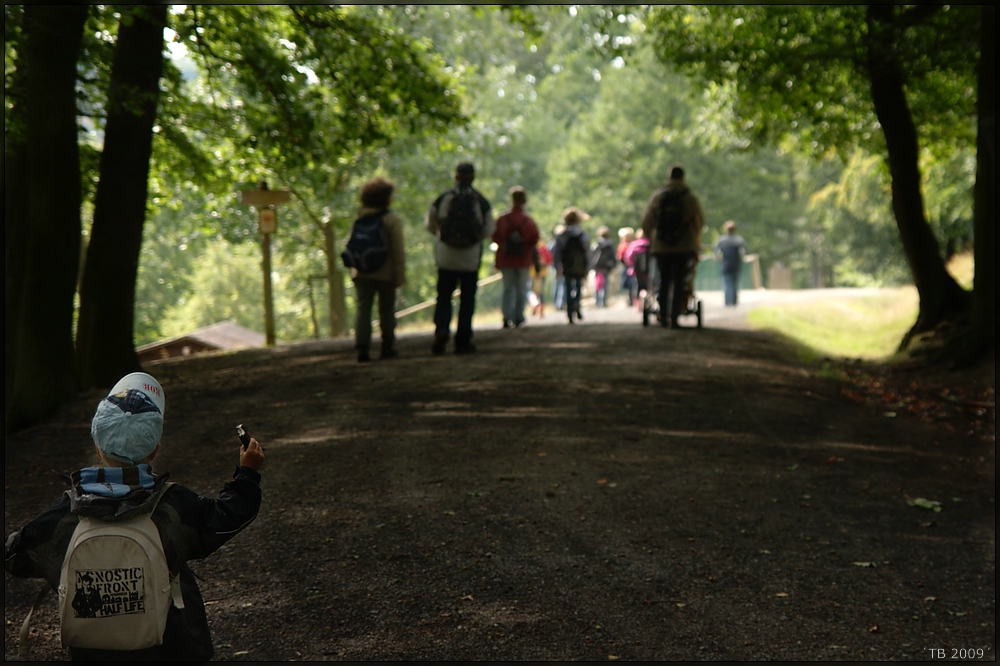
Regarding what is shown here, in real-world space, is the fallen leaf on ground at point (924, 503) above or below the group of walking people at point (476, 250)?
below

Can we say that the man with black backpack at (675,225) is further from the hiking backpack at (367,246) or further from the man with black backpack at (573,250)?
the hiking backpack at (367,246)

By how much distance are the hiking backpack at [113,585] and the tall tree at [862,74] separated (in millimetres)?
12265

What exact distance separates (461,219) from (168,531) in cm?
908

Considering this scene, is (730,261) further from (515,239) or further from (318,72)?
(318,72)

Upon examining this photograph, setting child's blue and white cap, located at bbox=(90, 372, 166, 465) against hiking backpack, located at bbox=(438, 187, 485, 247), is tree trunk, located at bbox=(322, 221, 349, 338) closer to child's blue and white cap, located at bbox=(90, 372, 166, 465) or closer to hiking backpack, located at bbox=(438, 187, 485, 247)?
hiking backpack, located at bbox=(438, 187, 485, 247)

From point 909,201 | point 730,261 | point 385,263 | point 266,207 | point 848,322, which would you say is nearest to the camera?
point 385,263

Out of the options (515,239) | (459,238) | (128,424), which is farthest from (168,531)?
(515,239)

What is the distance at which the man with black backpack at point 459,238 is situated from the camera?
11.9 m

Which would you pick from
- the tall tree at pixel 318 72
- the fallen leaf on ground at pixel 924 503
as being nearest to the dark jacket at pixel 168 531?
the fallen leaf on ground at pixel 924 503

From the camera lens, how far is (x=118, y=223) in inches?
453

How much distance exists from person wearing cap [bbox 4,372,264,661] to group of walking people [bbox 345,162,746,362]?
26.6 ft

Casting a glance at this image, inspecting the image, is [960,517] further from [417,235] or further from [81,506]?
[417,235]

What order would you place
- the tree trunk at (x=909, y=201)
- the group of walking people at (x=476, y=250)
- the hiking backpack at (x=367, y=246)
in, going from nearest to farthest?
1. the hiking backpack at (x=367, y=246)
2. the group of walking people at (x=476, y=250)
3. the tree trunk at (x=909, y=201)
